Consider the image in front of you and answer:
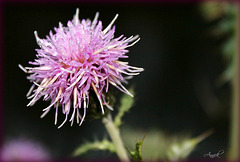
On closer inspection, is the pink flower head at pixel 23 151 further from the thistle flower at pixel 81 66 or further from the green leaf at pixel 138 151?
the green leaf at pixel 138 151

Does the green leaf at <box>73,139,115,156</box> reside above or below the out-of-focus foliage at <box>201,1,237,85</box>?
below

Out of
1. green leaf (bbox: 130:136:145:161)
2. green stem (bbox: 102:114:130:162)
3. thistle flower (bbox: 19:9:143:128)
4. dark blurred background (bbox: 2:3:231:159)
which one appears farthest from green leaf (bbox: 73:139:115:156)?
dark blurred background (bbox: 2:3:231:159)

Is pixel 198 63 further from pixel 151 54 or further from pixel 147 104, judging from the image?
pixel 147 104

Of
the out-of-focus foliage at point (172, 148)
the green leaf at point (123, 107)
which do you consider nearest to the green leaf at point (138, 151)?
the out-of-focus foliage at point (172, 148)

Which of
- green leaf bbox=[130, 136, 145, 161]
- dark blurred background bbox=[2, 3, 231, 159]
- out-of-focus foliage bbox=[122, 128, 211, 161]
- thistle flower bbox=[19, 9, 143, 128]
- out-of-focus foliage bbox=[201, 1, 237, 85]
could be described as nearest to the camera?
green leaf bbox=[130, 136, 145, 161]

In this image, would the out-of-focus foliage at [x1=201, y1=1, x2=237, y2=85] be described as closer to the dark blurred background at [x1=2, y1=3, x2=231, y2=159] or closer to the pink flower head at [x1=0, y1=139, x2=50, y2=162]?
the dark blurred background at [x1=2, y1=3, x2=231, y2=159]

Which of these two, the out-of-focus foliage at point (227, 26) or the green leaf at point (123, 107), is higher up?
the out-of-focus foliage at point (227, 26)
